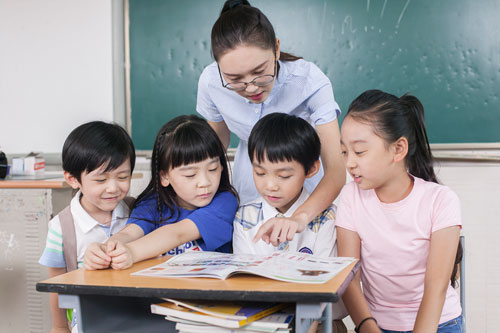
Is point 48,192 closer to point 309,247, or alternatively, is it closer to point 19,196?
point 19,196

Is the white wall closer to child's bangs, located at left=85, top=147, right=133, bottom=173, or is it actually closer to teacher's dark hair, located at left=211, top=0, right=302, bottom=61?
child's bangs, located at left=85, top=147, right=133, bottom=173

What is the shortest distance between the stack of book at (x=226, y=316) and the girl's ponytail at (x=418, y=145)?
71 centimetres

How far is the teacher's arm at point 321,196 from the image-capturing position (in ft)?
3.96

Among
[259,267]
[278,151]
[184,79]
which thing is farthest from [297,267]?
[184,79]

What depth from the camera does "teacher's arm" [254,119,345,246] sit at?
1.21 m

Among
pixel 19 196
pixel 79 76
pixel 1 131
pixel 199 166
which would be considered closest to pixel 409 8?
pixel 199 166

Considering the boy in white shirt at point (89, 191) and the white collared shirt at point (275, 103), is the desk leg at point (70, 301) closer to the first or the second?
the boy in white shirt at point (89, 191)

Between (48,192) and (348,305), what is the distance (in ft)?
5.60

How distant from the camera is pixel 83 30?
3.11 metres

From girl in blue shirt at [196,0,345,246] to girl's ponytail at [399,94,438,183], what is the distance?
0.23 meters

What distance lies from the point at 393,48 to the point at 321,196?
1.55 metres

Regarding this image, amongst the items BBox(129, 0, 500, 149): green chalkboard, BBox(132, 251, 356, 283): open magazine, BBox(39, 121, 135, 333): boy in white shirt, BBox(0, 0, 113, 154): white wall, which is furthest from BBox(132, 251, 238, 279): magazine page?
BBox(0, 0, 113, 154): white wall

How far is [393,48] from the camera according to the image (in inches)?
104

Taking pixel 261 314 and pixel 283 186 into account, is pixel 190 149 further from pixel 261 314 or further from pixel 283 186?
pixel 261 314
